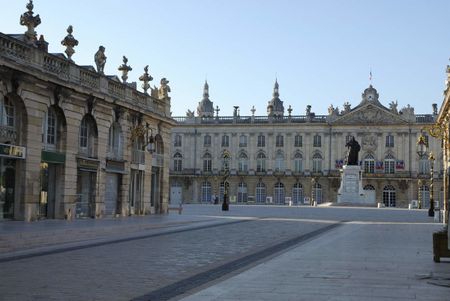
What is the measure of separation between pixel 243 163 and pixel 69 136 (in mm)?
80818

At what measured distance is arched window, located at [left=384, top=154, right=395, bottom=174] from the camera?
101m

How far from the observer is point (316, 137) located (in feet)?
343

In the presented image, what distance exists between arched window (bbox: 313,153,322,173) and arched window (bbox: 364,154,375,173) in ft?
22.5

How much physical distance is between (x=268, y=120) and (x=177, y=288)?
97107 mm

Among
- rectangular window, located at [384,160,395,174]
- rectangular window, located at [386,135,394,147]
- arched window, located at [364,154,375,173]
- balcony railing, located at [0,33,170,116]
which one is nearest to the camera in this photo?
balcony railing, located at [0,33,170,116]

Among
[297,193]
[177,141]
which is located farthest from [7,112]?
[177,141]

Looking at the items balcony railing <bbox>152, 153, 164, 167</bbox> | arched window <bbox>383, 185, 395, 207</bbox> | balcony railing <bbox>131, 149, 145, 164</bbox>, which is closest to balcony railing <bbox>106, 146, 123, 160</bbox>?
balcony railing <bbox>131, 149, 145, 164</bbox>

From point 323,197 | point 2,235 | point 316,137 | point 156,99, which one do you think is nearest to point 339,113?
point 316,137

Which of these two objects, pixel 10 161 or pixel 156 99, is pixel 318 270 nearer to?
pixel 10 161

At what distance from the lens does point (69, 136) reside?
86.3ft

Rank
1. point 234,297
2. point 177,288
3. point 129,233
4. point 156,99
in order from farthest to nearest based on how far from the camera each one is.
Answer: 1. point 156,99
2. point 129,233
3. point 177,288
4. point 234,297

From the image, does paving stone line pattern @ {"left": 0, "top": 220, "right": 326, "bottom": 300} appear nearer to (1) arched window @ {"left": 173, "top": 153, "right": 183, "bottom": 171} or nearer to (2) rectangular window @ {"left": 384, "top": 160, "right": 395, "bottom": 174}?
(2) rectangular window @ {"left": 384, "top": 160, "right": 395, "bottom": 174}

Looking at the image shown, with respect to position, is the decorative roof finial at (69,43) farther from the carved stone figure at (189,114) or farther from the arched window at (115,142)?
the carved stone figure at (189,114)

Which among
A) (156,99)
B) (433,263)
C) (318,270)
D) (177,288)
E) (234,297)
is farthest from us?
(156,99)
